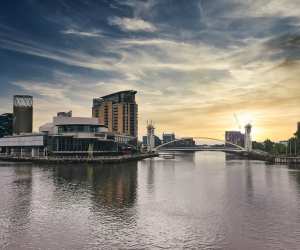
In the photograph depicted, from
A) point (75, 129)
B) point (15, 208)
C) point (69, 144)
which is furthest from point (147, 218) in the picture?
point (75, 129)

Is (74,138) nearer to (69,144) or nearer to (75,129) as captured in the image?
(69,144)

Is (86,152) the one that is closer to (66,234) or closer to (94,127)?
(94,127)

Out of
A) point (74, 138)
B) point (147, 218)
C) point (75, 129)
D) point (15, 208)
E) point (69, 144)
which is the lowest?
point (147, 218)

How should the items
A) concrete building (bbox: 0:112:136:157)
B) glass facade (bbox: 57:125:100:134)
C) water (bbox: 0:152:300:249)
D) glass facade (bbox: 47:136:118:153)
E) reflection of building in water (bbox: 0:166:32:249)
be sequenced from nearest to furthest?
water (bbox: 0:152:300:249)
reflection of building in water (bbox: 0:166:32:249)
concrete building (bbox: 0:112:136:157)
glass facade (bbox: 47:136:118:153)
glass facade (bbox: 57:125:100:134)

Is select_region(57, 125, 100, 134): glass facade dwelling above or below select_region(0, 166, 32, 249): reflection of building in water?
above

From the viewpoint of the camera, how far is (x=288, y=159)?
19862 centimetres

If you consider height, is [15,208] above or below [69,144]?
below

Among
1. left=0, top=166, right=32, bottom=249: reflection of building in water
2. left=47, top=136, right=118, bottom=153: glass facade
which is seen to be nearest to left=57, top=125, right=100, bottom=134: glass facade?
left=47, top=136, right=118, bottom=153: glass facade

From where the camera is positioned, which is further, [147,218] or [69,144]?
[69,144]

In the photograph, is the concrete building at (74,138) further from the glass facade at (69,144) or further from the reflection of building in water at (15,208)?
the reflection of building in water at (15,208)

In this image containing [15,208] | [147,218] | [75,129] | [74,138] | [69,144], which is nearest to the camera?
[147,218]

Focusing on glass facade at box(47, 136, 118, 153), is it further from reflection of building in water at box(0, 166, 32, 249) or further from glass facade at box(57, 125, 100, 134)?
reflection of building in water at box(0, 166, 32, 249)

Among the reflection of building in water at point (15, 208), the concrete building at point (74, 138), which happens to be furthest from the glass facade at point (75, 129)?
the reflection of building in water at point (15, 208)

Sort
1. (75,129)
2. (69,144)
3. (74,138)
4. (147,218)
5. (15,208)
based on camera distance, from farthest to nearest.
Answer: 1. (75,129)
2. (74,138)
3. (69,144)
4. (15,208)
5. (147,218)
